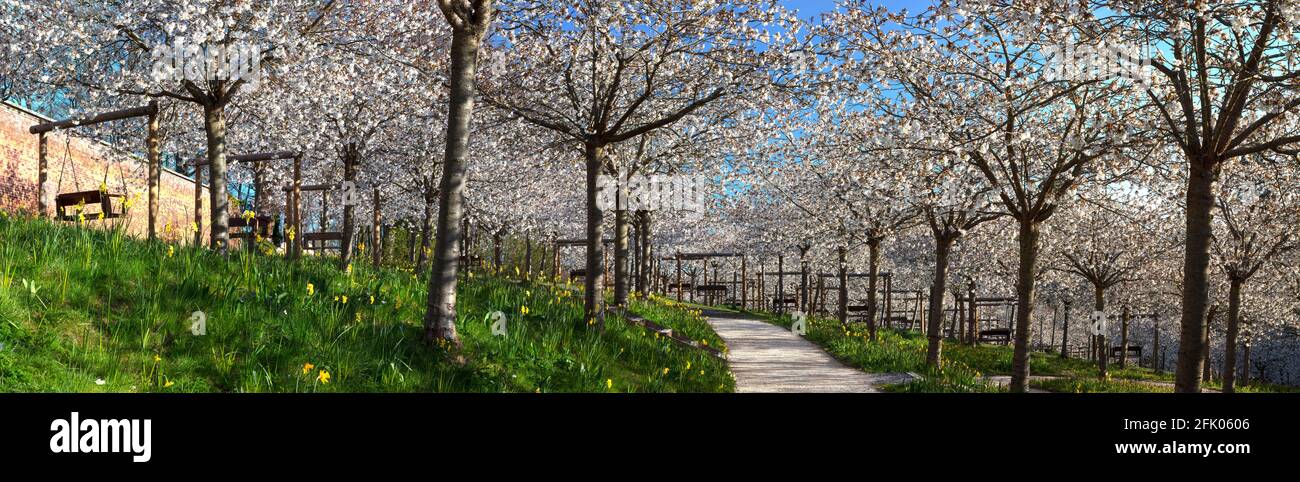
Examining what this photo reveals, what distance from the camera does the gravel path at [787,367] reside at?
441 inches

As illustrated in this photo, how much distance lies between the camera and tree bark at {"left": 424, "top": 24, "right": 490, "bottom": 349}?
7.33 metres

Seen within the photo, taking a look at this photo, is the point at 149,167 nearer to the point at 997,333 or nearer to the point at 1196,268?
the point at 1196,268

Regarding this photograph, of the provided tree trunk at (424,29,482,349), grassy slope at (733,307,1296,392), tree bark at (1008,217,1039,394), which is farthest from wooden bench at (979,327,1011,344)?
tree trunk at (424,29,482,349)

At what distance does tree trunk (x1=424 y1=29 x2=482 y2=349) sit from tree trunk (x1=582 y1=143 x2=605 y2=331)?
131 inches

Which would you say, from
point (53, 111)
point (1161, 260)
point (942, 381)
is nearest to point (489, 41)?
point (942, 381)

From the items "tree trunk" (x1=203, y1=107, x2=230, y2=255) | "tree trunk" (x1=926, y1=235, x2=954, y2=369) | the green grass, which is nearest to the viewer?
the green grass

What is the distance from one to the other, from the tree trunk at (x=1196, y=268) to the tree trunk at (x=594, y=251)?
637cm

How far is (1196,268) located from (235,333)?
879cm

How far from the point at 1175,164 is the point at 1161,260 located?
19754mm

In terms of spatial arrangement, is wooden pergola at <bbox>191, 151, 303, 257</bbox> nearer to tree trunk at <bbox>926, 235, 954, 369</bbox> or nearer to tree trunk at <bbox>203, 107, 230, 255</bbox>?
tree trunk at <bbox>203, 107, 230, 255</bbox>

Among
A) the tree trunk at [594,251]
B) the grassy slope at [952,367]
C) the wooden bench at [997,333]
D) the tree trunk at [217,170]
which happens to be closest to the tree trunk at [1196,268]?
the grassy slope at [952,367]

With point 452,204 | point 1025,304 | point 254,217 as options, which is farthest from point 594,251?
point 1025,304

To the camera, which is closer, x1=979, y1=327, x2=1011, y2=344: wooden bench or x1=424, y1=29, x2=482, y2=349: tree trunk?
x1=424, y1=29, x2=482, y2=349: tree trunk
